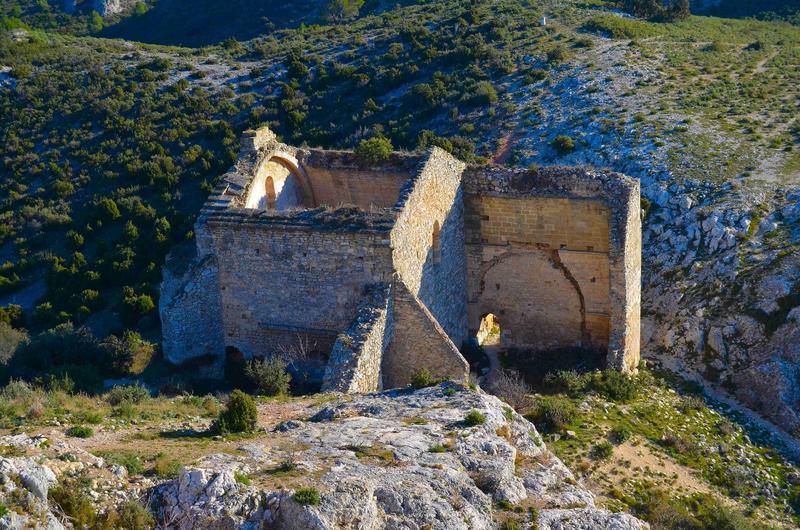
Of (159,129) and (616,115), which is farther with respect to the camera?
(159,129)

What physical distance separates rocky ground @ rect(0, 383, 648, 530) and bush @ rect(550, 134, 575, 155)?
18.1m

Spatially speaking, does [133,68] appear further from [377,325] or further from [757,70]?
[377,325]

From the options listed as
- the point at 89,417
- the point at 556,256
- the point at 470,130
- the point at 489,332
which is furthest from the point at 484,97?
the point at 89,417

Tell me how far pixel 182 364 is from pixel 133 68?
2871 cm

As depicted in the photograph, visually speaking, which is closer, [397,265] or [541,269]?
[397,265]

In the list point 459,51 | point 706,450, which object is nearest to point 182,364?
point 706,450

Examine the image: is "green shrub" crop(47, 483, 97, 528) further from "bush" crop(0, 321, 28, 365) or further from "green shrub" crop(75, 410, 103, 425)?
"bush" crop(0, 321, 28, 365)

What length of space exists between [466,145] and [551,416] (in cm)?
1724

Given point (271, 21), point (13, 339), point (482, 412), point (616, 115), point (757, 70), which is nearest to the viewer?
point (482, 412)

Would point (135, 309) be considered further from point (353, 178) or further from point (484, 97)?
point (484, 97)

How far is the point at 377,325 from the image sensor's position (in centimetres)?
1706

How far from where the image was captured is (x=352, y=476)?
11086mm

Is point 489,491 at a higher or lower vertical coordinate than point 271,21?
lower

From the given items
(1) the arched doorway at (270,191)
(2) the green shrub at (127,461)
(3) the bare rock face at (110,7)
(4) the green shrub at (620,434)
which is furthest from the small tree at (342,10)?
(2) the green shrub at (127,461)
